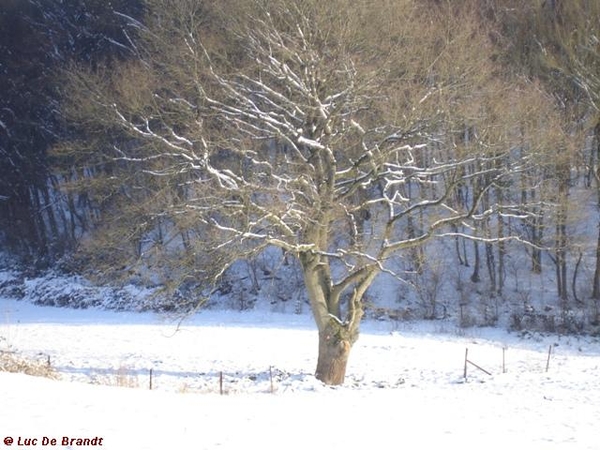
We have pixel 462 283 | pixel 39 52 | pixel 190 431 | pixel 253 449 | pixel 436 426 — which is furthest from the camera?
pixel 39 52

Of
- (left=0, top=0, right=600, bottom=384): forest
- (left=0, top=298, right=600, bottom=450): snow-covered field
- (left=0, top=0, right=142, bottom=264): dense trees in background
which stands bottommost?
(left=0, top=298, right=600, bottom=450): snow-covered field

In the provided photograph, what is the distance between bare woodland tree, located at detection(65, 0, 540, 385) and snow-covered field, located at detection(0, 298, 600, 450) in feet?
9.77

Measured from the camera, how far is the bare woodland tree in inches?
561

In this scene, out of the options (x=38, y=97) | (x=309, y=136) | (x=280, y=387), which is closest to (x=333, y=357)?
(x=280, y=387)

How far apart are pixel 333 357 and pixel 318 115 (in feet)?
17.5

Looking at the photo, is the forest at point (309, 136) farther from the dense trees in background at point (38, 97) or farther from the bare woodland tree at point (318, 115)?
the dense trees in background at point (38, 97)

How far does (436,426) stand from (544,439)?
1.38 metres

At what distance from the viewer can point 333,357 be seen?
15094 mm

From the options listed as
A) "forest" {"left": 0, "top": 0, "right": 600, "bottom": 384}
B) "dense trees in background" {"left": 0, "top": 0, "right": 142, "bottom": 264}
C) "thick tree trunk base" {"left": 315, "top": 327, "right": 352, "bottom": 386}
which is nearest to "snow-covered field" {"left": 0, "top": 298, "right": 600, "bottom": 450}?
"thick tree trunk base" {"left": 315, "top": 327, "right": 352, "bottom": 386}

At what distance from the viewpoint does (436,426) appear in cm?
923

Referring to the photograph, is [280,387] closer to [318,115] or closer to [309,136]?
[309,136]

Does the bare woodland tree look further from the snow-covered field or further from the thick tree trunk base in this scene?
the snow-covered field

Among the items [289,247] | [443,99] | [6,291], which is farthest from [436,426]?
[6,291]

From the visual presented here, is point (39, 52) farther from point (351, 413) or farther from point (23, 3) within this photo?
point (351, 413)
